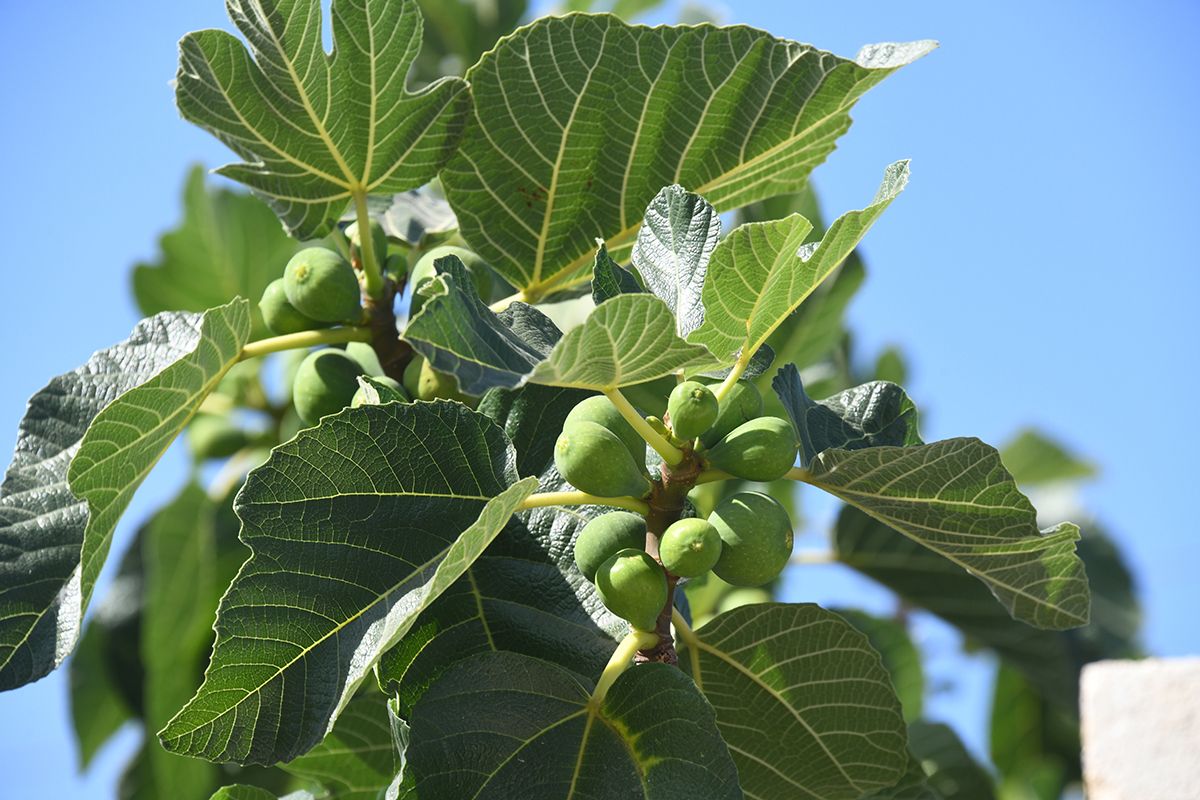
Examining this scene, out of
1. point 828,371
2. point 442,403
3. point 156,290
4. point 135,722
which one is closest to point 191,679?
point 135,722

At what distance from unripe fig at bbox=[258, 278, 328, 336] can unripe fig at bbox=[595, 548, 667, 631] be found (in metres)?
0.51

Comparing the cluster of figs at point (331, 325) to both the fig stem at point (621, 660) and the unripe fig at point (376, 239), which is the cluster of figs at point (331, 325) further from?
the fig stem at point (621, 660)

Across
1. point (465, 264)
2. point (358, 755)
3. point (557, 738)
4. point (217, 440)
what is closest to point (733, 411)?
point (557, 738)

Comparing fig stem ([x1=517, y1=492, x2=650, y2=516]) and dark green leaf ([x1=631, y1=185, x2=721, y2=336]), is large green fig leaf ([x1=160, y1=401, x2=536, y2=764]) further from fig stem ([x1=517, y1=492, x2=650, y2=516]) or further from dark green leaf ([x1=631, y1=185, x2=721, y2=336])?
dark green leaf ([x1=631, y1=185, x2=721, y2=336])

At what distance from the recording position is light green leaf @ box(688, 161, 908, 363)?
99cm

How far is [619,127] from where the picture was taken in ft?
4.44

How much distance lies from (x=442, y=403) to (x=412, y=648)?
0.24 meters

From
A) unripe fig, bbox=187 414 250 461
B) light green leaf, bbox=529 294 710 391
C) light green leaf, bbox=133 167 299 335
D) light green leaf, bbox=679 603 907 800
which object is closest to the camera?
light green leaf, bbox=529 294 710 391

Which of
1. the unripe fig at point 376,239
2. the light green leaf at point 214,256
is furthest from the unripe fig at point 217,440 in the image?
the unripe fig at point 376,239

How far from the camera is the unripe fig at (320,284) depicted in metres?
1.25

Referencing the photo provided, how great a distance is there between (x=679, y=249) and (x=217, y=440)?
1.19m

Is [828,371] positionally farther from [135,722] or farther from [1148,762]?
[135,722]

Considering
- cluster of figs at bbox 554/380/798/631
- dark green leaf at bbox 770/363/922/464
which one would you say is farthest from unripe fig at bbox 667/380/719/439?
dark green leaf at bbox 770/363/922/464

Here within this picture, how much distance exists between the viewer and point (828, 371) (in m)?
2.24
